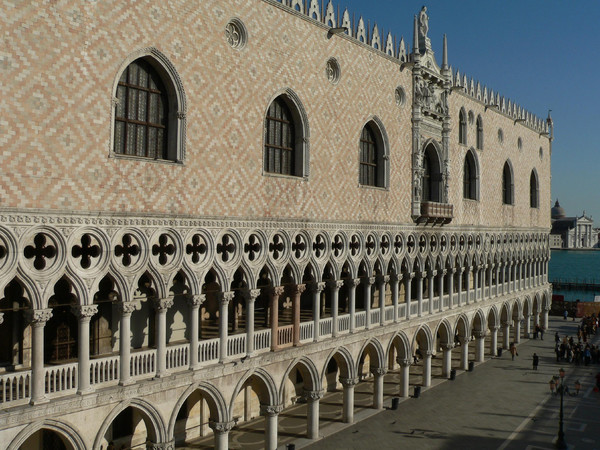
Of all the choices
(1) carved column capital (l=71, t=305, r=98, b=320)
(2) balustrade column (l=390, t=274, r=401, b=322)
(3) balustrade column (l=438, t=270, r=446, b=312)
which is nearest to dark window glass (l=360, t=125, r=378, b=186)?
(2) balustrade column (l=390, t=274, r=401, b=322)

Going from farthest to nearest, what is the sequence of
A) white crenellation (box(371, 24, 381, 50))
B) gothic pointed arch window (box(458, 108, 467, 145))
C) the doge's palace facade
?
gothic pointed arch window (box(458, 108, 467, 145)) → white crenellation (box(371, 24, 381, 50)) → the doge's palace facade

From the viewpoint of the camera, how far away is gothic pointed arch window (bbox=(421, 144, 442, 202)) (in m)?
22.8

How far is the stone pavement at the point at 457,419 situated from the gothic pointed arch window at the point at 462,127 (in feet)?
32.0

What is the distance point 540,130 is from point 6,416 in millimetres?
32099

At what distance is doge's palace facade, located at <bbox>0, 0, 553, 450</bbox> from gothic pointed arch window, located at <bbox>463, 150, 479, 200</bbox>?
3221mm

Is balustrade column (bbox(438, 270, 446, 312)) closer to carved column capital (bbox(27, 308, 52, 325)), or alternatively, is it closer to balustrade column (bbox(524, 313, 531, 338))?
balustrade column (bbox(524, 313, 531, 338))

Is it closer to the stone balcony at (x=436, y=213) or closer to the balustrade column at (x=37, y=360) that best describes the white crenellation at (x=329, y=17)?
the stone balcony at (x=436, y=213)

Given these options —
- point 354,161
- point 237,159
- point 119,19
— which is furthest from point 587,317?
point 119,19

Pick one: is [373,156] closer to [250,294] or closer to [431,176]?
[431,176]

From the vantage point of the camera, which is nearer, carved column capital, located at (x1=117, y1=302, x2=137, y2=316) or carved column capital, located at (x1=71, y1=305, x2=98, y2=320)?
carved column capital, located at (x1=71, y1=305, x2=98, y2=320)

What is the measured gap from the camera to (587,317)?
38.4 metres

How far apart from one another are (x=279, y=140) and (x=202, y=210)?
3578mm

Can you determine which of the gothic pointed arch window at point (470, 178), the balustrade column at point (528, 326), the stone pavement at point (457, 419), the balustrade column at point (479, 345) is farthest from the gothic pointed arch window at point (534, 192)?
the stone pavement at point (457, 419)

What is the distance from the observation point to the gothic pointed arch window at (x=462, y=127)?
24.5 meters
